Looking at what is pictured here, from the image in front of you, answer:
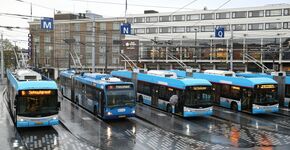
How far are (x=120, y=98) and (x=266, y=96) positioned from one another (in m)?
10.9

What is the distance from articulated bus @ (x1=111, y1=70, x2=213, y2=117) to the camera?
23984 millimetres

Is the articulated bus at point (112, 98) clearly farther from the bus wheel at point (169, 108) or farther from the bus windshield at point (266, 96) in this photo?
the bus windshield at point (266, 96)

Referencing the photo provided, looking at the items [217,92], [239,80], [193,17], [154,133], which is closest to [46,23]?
[154,133]

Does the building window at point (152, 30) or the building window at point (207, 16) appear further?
the building window at point (152, 30)

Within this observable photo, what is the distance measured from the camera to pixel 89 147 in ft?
53.9

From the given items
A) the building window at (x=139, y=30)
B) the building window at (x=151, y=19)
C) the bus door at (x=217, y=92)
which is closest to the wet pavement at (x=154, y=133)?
the bus door at (x=217, y=92)

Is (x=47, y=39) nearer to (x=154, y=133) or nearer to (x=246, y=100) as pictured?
(x=246, y=100)

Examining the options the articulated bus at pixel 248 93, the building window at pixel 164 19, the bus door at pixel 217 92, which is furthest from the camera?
the building window at pixel 164 19

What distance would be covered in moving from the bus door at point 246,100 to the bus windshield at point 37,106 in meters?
14.1

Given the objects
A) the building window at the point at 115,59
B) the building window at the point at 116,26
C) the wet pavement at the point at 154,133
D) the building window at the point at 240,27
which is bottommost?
the wet pavement at the point at 154,133

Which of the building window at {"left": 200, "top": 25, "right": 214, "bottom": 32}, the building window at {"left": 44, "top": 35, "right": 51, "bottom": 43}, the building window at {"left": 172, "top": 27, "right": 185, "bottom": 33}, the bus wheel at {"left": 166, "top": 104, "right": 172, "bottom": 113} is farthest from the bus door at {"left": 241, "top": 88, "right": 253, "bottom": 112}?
the building window at {"left": 44, "top": 35, "right": 51, "bottom": 43}

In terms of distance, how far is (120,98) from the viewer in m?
22.7

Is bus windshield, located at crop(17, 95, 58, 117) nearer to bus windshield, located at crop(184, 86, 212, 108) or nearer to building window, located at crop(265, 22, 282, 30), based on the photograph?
bus windshield, located at crop(184, 86, 212, 108)

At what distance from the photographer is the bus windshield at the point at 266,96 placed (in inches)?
1007
